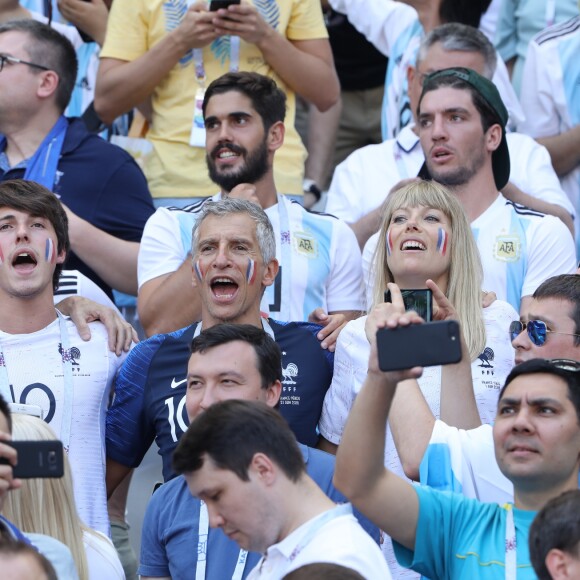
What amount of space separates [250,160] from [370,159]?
0.88 meters

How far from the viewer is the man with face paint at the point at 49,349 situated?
5.35m

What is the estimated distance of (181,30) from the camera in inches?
273

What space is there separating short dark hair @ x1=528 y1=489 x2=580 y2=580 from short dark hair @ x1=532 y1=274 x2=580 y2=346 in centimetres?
164

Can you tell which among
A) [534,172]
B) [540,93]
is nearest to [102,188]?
[534,172]

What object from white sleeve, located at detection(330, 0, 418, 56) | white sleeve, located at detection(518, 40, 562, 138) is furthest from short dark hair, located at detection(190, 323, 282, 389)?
white sleeve, located at detection(330, 0, 418, 56)

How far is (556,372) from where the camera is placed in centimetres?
435

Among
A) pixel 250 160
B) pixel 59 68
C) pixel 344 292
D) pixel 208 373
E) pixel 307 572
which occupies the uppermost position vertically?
pixel 59 68

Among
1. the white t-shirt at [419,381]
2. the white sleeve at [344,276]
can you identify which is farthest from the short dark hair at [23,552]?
the white sleeve at [344,276]

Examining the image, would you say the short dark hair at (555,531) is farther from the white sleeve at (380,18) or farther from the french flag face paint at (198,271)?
the white sleeve at (380,18)

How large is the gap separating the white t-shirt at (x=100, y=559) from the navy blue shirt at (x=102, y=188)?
220 centimetres

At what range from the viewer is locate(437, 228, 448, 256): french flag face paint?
18.4 feet

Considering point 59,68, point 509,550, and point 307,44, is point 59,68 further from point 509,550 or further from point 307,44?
point 509,550

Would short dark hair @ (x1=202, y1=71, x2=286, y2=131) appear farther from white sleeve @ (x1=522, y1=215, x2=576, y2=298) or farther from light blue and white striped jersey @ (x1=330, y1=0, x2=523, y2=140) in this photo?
Answer: white sleeve @ (x1=522, y1=215, x2=576, y2=298)

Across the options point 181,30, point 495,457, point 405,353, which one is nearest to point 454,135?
point 181,30
